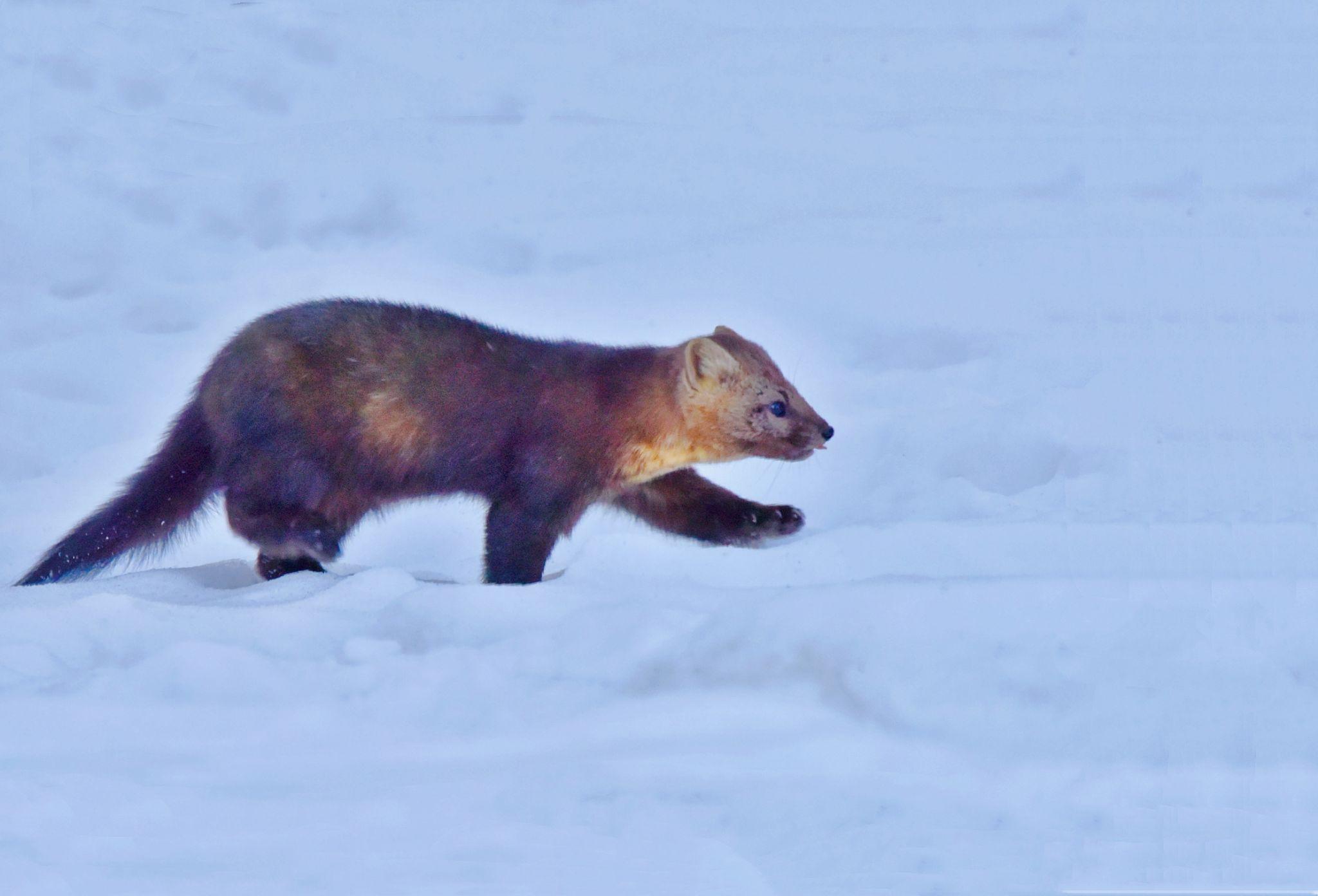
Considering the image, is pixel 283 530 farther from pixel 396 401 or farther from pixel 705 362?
pixel 705 362

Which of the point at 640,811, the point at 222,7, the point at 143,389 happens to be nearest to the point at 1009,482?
the point at 640,811

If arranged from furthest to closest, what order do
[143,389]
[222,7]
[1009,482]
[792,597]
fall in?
[222,7] → [143,389] → [1009,482] → [792,597]

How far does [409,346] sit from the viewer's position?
18.1ft

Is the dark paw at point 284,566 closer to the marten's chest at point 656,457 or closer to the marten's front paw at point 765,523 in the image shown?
the marten's chest at point 656,457

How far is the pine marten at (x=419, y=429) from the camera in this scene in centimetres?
538

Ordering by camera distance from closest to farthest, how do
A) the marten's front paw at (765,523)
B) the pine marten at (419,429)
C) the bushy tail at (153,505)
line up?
1. the pine marten at (419,429)
2. the bushy tail at (153,505)
3. the marten's front paw at (765,523)

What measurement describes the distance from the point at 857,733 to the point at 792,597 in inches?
24.4

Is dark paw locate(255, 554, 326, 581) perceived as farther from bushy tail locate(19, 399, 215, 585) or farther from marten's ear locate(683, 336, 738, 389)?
marten's ear locate(683, 336, 738, 389)

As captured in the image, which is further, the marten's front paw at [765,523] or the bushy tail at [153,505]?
the marten's front paw at [765,523]

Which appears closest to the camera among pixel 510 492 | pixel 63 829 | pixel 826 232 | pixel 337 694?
pixel 63 829

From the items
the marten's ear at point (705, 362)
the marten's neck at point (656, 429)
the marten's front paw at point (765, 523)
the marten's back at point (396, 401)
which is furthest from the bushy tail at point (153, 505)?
the marten's front paw at point (765, 523)

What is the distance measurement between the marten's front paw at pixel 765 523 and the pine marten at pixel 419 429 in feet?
1.29

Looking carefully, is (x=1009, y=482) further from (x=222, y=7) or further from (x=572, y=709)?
(x=222, y=7)

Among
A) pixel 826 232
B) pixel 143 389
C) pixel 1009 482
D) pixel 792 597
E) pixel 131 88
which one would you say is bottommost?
pixel 792 597
